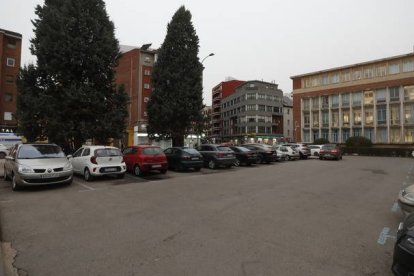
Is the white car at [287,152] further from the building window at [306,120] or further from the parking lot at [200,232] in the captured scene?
the building window at [306,120]

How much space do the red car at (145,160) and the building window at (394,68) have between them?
51092 mm

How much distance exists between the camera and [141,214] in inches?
252

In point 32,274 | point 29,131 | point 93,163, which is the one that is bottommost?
point 32,274

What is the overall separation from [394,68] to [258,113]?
111ft

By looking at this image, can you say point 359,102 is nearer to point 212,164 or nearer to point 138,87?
point 138,87

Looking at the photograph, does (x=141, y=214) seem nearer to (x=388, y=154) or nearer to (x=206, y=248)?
(x=206, y=248)

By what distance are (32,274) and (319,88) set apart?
62.2 meters

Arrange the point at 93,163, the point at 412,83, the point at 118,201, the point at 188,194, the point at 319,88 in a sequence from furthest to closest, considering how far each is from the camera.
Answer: the point at 319,88
the point at 412,83
the point at 93,163
the point at 188,194
the point at 118,201

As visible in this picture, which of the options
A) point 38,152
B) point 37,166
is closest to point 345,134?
point 38,152

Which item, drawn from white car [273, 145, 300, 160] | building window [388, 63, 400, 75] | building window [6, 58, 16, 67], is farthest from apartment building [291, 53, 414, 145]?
building window [6, 58, 16, 67]

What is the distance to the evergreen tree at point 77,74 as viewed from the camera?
16.3 metres

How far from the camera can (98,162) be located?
11664 millimetres

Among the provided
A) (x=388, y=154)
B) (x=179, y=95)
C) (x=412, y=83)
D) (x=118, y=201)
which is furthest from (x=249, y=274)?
(x=412, y=83)

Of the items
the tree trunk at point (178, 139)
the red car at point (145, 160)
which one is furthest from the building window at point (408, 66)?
the red car at point (145, 160)
